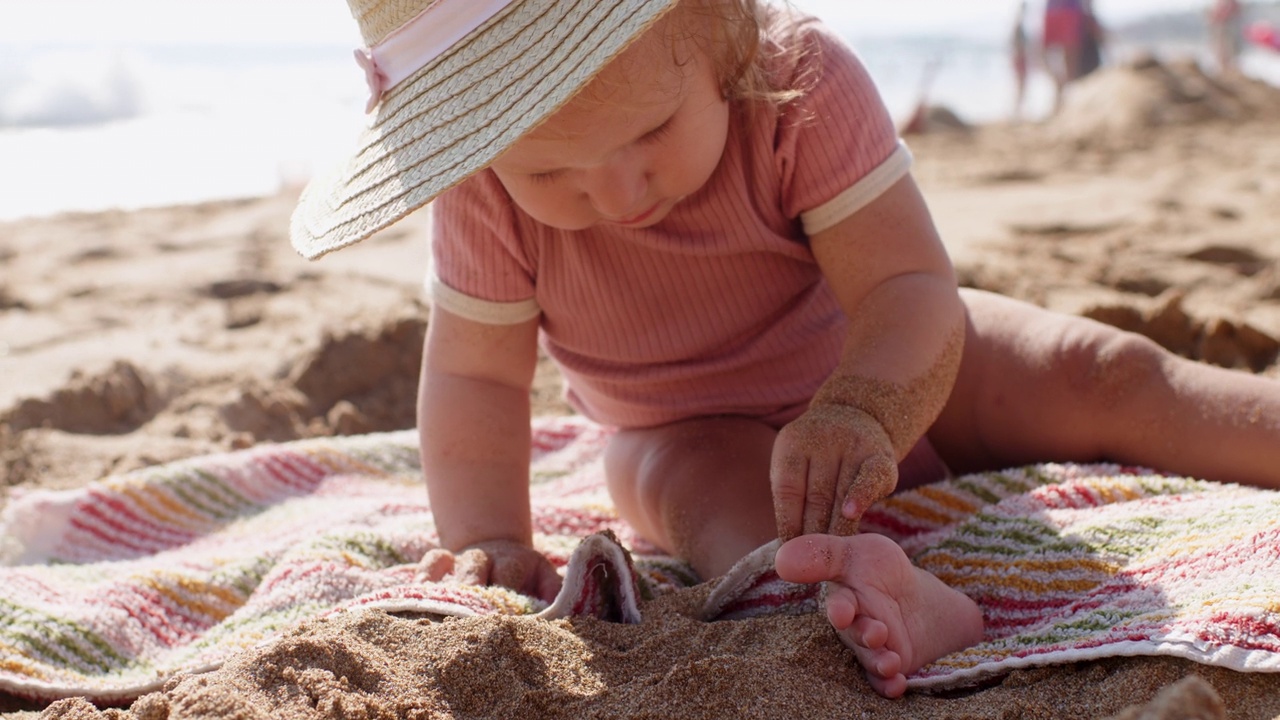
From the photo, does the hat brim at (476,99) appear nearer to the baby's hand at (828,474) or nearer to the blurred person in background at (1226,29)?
the baby's hand at (828,474)

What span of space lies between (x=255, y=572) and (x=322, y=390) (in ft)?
3.19

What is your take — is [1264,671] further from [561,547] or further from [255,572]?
[255,572]

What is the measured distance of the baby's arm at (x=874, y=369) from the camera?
134 centimetres

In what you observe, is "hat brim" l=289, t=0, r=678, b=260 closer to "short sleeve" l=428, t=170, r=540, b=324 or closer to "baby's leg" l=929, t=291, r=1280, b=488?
"short sleeve" l=428, t=170, r=540, b=324

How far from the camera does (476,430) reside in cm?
177

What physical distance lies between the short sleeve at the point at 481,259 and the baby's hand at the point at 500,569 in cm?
36

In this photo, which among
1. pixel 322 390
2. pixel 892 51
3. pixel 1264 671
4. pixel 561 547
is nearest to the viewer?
pixel 1264 671

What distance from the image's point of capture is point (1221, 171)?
4.70 m

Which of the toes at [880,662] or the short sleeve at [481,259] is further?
the short sleeve at [481,259]

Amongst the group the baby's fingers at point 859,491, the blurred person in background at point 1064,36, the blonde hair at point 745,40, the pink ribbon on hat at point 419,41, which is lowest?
the blurred person in background at point 1064,36

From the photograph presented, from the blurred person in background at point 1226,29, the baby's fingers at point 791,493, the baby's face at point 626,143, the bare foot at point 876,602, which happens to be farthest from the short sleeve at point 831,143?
the blurred person in background at point 1226,29

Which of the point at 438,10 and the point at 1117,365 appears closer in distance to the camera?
the point at 438,10

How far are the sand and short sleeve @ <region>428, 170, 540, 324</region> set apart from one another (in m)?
0.55

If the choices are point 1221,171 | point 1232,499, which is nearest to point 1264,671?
point 1232,499
